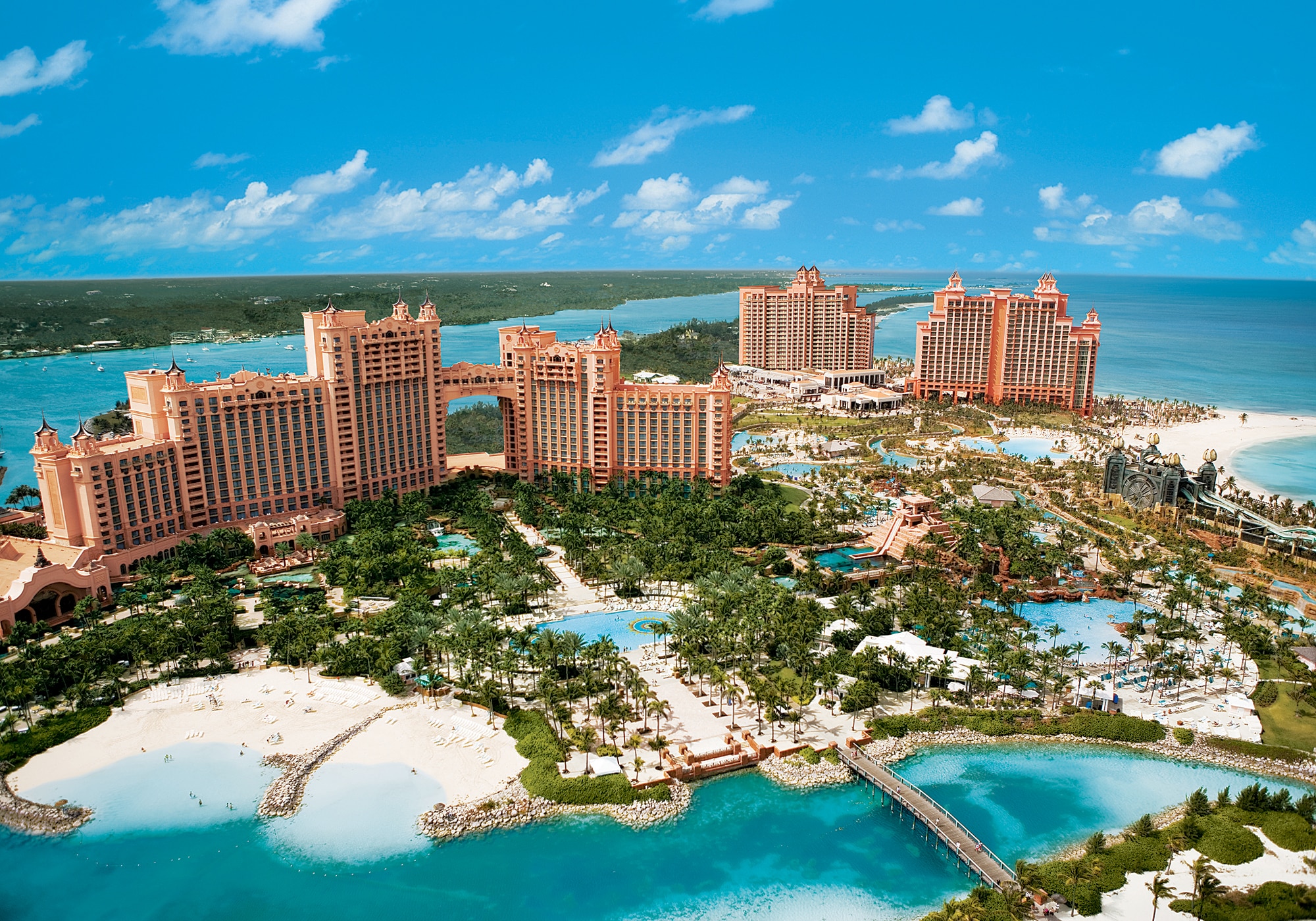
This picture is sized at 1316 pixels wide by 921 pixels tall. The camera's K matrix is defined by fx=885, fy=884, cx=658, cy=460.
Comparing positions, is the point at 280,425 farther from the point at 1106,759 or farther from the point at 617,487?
the point at 1106,759

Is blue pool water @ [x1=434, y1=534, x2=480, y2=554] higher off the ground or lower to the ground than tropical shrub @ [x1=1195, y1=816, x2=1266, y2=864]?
higher

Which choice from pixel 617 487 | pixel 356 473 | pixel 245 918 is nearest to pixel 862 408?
pixel 617 487

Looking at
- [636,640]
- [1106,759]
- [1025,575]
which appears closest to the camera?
[1106,759]

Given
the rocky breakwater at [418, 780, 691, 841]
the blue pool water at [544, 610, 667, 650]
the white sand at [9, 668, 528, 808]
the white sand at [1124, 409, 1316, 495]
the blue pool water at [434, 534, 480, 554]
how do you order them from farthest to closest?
the white sand at [1124, 409, 1316, 495]
the blue pool water at [434, 534, 480, 554]
the blue pool water at [544, 610, 667, 650]
the white sand at [9, 668, 528, 808]
the rocky breakwater at [418, 780, 691, 841]

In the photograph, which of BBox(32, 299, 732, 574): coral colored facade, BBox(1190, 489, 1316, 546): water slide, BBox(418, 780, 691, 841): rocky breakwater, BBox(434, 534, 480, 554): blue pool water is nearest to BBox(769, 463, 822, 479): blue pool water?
BBox(32, 299, 732, 574): coral colored facade

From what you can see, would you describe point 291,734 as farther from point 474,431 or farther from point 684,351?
point 684,351

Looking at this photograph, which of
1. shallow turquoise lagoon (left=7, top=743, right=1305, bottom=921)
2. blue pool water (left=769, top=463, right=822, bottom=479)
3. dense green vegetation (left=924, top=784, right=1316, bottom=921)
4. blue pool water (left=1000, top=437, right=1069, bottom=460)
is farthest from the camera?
blue pool water (left=1000, top=437, right=1069, bottom=460)

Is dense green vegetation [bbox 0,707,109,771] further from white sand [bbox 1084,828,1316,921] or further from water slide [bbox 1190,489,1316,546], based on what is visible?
water slide [bbox 1190,489,1316,546]
